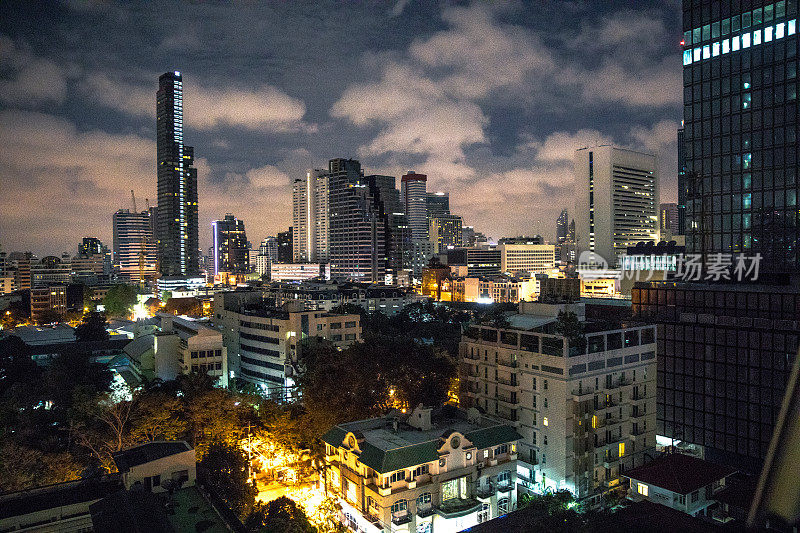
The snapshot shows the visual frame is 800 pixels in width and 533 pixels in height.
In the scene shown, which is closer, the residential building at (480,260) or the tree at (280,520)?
the tree at (280,520)

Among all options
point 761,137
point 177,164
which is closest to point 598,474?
point 761,137

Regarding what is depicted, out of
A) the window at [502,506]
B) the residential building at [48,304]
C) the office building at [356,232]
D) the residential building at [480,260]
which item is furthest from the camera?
the residential building at [480,260]

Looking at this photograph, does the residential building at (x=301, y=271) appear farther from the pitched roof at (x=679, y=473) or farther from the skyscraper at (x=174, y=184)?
the pitched roof at (x=679, y=473)

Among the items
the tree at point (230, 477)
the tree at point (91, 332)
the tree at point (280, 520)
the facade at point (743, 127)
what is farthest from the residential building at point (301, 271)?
the tree at point (280, 520)

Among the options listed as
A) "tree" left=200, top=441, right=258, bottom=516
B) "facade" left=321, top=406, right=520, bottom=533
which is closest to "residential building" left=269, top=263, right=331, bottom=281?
"tree" left=200, top=441, right=258, bottom=516

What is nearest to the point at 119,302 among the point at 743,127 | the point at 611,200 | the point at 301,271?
the point at 301,271

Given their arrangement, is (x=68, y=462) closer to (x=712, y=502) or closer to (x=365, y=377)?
(x=365, y=377)

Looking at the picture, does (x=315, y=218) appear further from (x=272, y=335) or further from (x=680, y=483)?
(x=680, y=483)
